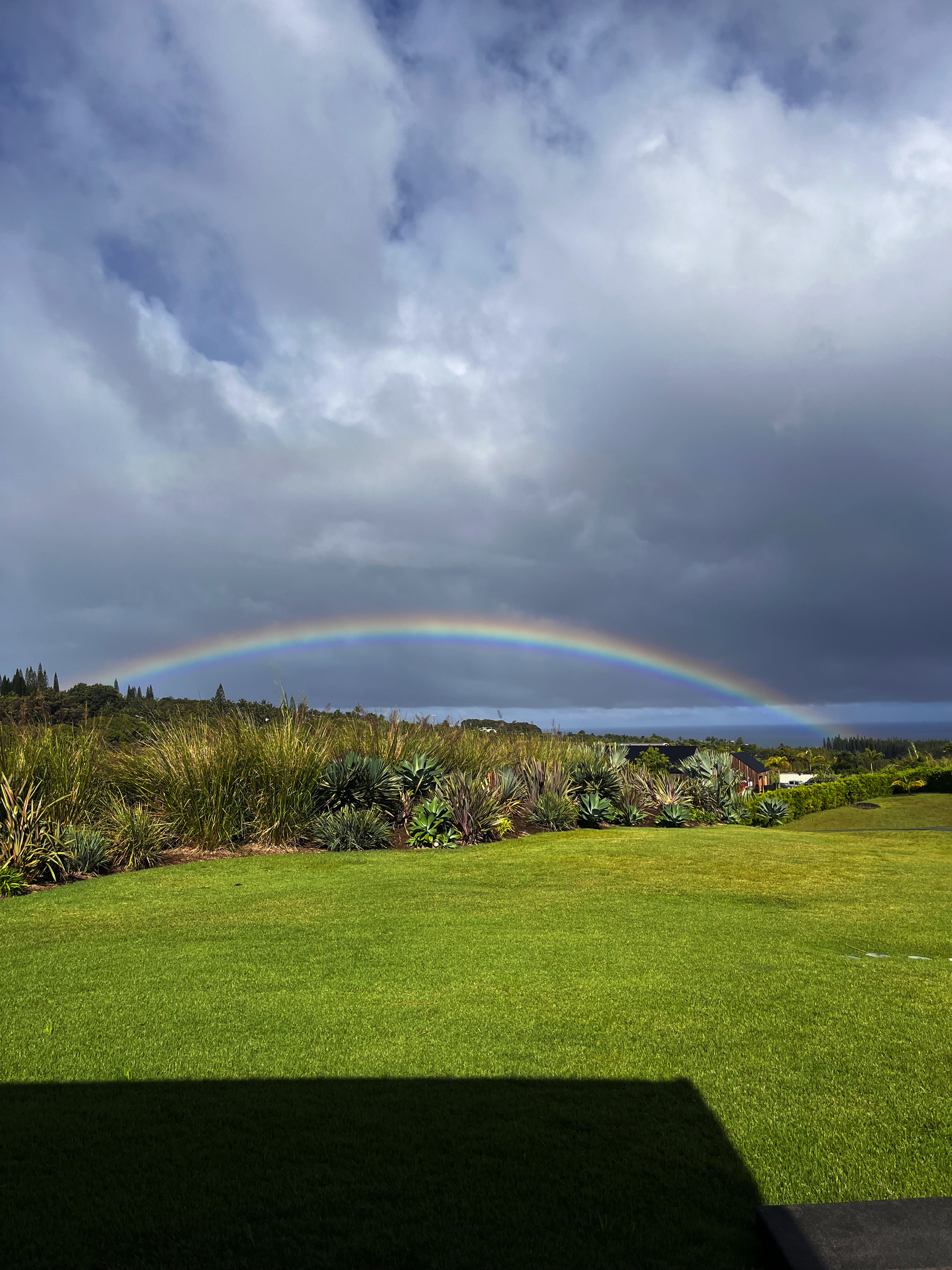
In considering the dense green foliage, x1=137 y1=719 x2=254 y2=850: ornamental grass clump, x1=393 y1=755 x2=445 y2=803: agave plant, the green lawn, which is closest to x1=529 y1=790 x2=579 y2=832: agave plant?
the dense green foliage

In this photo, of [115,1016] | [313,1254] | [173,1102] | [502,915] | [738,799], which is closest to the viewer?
[313,1254]

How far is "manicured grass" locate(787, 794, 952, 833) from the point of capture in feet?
48.6

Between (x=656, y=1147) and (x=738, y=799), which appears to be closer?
(x=656, y=1147)

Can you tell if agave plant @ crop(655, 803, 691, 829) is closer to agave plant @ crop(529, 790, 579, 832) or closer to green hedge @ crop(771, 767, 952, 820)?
agave plant @ crop(529, 790, 579, 832)

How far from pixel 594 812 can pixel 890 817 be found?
6.73 metres

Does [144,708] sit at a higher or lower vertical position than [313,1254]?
higher

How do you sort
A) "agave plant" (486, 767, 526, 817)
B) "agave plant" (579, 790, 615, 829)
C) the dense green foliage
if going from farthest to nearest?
1. "agave plant" (579, 790, 615, 829)
2. "agave plant" (486, 767, 526, 817)
3. the dense green foliage

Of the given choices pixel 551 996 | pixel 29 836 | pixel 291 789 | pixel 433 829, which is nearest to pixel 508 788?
pixel 433 829

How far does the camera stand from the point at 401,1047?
127 inches

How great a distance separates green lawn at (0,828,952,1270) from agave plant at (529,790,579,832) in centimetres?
737

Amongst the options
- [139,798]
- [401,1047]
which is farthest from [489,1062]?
[139,798]

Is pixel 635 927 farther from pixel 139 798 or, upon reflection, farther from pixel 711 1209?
pixel 139 798

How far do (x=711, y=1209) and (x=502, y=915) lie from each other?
3855 millimetres

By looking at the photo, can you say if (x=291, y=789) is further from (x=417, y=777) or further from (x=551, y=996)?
(x=551, y=996)
